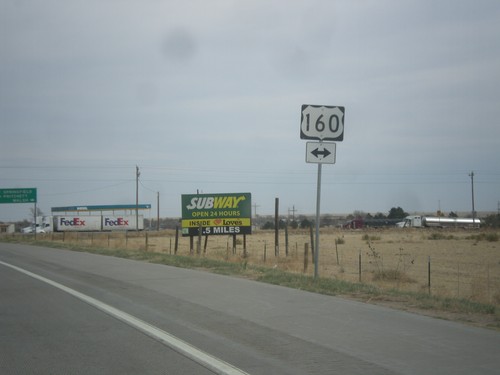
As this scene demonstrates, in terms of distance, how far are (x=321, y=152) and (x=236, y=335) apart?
6.60 metres

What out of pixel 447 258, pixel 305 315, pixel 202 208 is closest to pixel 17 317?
pixel 305 315

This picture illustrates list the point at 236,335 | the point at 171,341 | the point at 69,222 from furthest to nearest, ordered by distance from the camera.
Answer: the point at 69,222 < the point at 236,335 < the point at 171,341

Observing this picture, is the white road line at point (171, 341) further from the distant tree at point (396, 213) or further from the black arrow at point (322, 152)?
the distant tree at point (396, 213)

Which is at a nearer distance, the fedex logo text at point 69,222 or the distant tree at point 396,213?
the fedex logo text at point 69,222

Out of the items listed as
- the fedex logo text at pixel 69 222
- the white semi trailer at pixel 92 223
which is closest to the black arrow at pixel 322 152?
the white semi trailer at pixel 92 223

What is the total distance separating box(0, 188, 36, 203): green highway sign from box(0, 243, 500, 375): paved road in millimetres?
52591

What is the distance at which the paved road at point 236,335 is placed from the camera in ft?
21.5

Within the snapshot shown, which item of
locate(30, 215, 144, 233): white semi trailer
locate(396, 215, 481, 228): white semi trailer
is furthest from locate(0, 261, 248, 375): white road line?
locate(396, 215, 481, 228): white semi trailer

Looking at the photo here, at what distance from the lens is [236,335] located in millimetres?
8125

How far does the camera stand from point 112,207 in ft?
313

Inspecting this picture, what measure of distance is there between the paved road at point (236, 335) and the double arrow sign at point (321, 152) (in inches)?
132

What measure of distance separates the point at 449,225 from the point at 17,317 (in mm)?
106538

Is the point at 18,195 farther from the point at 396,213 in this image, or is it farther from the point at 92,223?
the point at 396,213

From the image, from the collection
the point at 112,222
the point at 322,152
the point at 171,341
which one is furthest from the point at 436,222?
the point at 171,341
